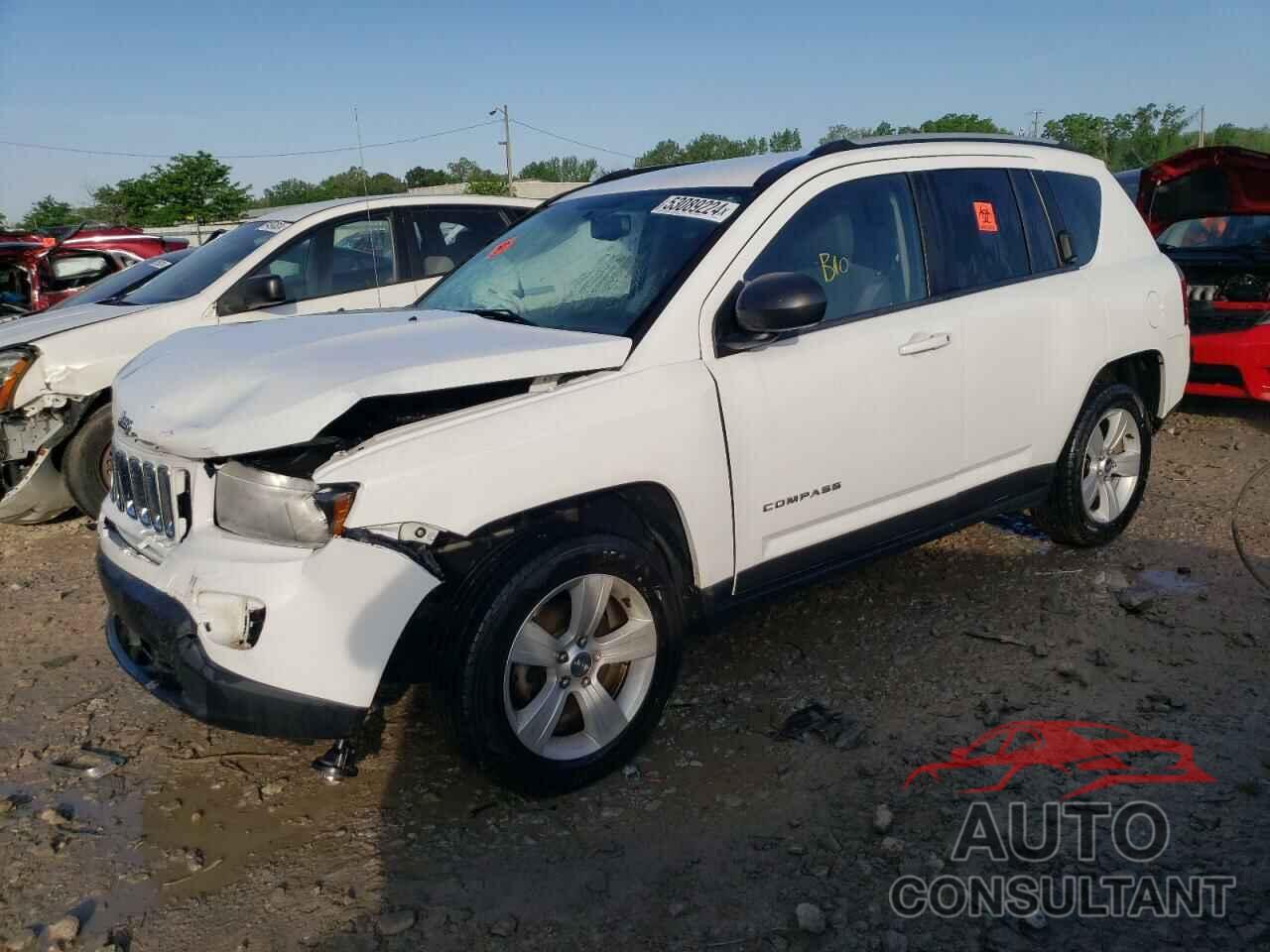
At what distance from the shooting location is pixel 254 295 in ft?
19.6

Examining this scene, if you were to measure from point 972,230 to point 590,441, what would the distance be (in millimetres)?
2093

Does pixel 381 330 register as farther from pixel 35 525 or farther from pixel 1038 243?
pixel 35 525

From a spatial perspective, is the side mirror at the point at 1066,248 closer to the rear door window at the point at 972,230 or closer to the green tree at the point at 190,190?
the rear door window at the point at 972,230

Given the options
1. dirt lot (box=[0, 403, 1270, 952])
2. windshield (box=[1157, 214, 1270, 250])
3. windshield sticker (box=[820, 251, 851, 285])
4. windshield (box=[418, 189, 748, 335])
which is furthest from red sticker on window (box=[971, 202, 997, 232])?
windshield (box=[1157, 214, 1270, 250])

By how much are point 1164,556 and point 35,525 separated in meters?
6.26

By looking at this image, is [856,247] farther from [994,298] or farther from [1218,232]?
[1218,232]

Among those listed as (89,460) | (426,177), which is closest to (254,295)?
(89,460)

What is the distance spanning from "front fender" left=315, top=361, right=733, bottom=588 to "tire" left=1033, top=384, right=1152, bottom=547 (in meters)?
2.09

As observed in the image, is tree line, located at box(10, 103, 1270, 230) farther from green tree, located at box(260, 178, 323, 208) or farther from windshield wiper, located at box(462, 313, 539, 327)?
windshield wiper, located at box(462, 313, 539, 327)

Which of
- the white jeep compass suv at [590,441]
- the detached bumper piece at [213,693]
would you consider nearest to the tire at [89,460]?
the white jeep compass suv at [590,441]

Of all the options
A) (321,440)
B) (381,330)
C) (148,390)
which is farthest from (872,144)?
(148,390)

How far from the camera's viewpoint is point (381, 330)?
129 inches

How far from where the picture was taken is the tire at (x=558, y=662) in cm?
274

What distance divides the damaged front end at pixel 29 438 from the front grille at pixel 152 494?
8.89 ft
